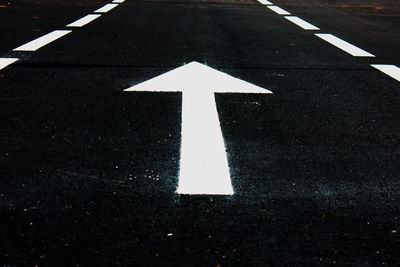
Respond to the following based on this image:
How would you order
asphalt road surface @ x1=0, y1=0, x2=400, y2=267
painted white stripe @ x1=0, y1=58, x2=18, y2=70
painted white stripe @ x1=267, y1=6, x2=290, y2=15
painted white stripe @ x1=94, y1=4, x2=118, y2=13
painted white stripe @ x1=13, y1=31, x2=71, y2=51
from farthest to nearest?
painted white stripe @ x1=267, y1=6, x2=290, y2=15 < painted white stripe @ x1=94, y1=4, x2=118, y2=13 < painted white stripe @ x1=13, y1=31, x2=71, y2=51 < painted white stripe @ x1=0, y1=58, x2=18, y2=70 < asphalt road surface @ x1=0, y1=0, x2=400, y2=267

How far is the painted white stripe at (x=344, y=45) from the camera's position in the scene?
7236mm

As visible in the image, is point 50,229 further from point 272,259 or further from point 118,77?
point 118,77

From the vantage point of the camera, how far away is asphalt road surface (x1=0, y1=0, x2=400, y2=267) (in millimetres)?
2400

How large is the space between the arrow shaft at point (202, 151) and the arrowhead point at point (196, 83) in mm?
278

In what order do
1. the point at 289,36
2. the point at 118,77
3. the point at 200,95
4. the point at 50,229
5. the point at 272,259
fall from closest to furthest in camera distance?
1. the point at 272,259
2. the point at 50,229
3. the point at 200,95
4. the point at 118,77
5. the point at 289,36

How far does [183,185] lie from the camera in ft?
9.91

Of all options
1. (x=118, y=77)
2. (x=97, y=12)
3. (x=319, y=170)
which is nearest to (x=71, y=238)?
(x=319, y=170)

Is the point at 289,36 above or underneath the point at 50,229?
underneath

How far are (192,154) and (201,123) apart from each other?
71 centimetres

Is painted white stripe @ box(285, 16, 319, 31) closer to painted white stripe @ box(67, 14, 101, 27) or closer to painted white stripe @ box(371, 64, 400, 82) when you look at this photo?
painted white stripe @ box(371, 64, 400, 82)

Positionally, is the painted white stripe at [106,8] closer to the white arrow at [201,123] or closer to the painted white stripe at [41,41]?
the painted white stripe at [41,41]

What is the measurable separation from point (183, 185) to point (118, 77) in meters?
2.73

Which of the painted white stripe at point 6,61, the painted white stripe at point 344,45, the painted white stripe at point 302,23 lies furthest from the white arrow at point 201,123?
the painted white stripe at point 302,23

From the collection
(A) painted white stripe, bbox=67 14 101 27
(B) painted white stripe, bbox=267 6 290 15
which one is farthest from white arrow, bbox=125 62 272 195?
(B) painted white stripe, bbox=267 6 290 15
